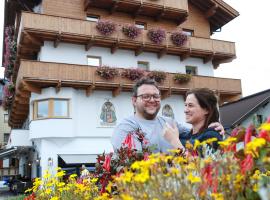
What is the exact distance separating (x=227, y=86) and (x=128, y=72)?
6674mm

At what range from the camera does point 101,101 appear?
785 inches

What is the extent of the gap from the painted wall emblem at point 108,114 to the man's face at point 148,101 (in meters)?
16.5

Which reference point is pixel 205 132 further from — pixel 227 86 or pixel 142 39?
pixel 227 86

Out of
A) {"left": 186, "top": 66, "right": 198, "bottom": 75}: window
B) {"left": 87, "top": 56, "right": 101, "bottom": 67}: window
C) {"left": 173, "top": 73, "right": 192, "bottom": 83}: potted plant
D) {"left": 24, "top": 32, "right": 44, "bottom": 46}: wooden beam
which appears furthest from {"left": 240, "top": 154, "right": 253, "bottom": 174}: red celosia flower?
{"left": 186, "top": 66, "right": 198, "bottom": 75}: window

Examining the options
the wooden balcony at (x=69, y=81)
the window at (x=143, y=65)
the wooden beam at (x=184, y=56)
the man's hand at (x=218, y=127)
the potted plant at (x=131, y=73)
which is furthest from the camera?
the wooden beam at (x=184, y=56)

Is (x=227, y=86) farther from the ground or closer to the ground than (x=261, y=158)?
farther from the ground

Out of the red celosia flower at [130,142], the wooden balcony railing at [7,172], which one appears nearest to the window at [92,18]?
the red celosia flower at [130,142]

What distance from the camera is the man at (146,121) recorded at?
3305 millimetres

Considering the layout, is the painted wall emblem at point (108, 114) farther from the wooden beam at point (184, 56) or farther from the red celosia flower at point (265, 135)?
the red celosia flower at point (265, 135)

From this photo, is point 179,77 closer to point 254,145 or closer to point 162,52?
point 162,52

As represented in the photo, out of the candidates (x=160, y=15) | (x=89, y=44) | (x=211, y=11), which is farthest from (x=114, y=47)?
(x=211, y=11)

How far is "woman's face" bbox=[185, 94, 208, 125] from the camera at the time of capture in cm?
351

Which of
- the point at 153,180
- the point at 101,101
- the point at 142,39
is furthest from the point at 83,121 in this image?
the point at 153,180

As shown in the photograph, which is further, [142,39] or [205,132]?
[142,39]
